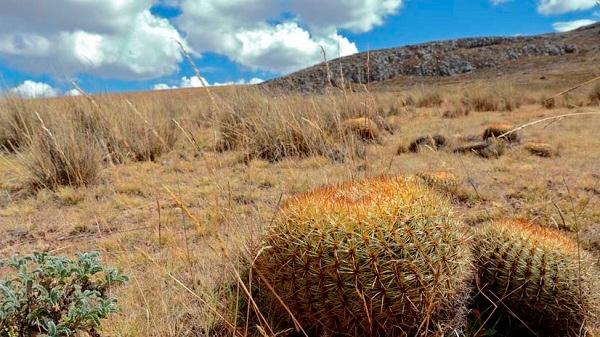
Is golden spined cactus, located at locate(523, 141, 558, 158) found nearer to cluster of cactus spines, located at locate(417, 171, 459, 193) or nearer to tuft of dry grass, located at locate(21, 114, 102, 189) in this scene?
cluster of cactus spines, located at locate(417, 171, 459, 193)

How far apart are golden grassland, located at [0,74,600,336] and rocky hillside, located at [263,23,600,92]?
88.4 ft

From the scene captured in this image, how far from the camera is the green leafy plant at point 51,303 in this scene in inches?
86.4

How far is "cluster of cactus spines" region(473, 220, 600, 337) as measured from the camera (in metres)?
2.60

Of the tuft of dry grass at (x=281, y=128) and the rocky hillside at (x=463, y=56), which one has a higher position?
the rocky hillside at (x=463, y=56)

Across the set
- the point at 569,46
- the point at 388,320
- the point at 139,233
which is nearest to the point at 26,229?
the point at 139,233

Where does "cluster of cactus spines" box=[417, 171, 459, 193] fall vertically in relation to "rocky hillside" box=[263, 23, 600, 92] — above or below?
below

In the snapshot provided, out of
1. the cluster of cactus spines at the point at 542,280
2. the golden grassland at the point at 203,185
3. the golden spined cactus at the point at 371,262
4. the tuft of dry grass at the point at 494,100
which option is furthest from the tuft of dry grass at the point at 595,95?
the golden spined cactus at the point at 371,262

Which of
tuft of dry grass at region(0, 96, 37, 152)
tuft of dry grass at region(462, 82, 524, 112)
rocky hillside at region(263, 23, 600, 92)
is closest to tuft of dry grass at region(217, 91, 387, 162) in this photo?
tuft of dry grass at region(0, 96, 37, 152)

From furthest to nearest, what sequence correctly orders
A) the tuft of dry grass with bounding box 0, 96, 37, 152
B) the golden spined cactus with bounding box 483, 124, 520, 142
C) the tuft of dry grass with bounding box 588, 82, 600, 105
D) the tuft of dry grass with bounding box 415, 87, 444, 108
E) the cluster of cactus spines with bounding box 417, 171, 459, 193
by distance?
the tuft of dry grass with bounding box 415, 87, 444, 108 → the tuft of dry grass with bounding box 588, 82, 600, 105 → the tuft of dry grass with bounding box 0, 96, 37, 152 → the golden spined cactus with bounding box 483, 124, 520, 142 → the cluster of cactus spines with bounding box 417, 171, 459, 193

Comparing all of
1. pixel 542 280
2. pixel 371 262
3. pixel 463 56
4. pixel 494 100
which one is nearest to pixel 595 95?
pixel 494 100

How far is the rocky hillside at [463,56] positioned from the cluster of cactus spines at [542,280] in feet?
108

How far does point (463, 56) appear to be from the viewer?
41812 mm

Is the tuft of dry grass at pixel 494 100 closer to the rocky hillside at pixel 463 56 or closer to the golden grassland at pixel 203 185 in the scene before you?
the golden grassland at pixel 203 185

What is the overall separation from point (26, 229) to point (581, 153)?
733 centimetres
